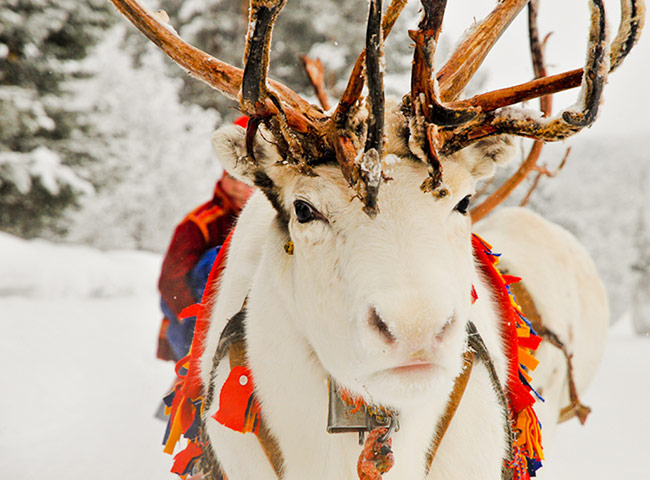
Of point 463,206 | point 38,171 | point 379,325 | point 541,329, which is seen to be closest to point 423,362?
point 379,325

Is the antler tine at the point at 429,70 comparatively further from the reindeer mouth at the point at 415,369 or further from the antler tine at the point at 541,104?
the antler tine at the point at 541,104

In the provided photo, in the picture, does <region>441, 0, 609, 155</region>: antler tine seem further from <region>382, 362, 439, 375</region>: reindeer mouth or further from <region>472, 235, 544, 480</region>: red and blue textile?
<region>472, 235, 544, 480</region>: red and blue textile

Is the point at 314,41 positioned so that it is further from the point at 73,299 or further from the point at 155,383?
the point at 155,383

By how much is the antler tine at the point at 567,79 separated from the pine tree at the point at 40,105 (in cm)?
1240

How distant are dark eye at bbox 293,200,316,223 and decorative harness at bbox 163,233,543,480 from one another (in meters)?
0.56

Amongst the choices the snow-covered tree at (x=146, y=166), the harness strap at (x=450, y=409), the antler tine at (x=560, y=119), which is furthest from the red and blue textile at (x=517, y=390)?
the snow-covered tree at (x=146, y=166)

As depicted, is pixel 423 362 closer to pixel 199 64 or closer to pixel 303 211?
pixel 303 211

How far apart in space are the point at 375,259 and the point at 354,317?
0.17 metres

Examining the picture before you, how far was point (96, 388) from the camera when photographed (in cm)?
657

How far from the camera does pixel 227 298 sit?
100 inches

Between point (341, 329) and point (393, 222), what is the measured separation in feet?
1.11

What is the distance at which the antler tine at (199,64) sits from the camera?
1.87 metres

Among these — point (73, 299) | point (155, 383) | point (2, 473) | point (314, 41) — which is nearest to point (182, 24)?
point (314, 41)

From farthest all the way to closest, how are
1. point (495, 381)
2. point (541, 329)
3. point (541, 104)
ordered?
point (541, 329) < point (541, 104) < point (495, 381)
